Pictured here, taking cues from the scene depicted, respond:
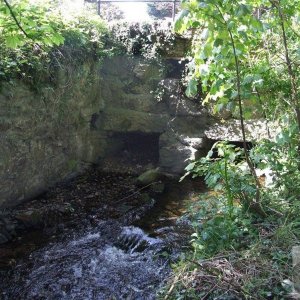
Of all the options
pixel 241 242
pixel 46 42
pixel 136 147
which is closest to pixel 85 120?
pixel 136 147

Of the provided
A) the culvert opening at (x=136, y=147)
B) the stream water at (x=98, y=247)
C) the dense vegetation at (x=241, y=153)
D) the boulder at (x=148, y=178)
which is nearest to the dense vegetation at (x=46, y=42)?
the dense vegetation at (x=241, y=153)

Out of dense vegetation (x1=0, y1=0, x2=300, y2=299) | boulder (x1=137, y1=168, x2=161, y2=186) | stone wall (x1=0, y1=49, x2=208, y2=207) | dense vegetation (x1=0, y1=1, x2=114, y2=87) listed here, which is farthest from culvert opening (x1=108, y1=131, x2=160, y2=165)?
dense vegetation (x1=0, y1=0, x2=300, y2=299)

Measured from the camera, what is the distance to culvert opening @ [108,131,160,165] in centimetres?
811

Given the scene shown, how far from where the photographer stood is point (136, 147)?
8344 millimetres

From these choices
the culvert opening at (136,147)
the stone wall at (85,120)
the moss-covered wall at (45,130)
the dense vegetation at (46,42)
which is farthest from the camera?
the culvert opening at (136,147)

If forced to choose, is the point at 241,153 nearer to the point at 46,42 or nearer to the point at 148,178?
the point at 46,42

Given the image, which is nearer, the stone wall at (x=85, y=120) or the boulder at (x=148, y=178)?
the stone wall at (x=85, y=120)

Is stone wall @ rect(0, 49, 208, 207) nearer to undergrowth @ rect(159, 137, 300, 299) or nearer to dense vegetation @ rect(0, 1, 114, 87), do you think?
dense vegetation @ rect(0, 1, 114, 87)

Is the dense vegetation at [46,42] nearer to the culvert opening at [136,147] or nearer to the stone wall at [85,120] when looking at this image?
the stone wall at [85,120]

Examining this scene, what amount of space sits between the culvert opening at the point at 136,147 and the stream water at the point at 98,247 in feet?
5.73

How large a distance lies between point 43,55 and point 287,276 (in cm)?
456

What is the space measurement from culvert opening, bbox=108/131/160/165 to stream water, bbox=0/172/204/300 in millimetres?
1747

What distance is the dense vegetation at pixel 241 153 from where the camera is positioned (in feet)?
9.09

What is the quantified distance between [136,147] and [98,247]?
405 cm
